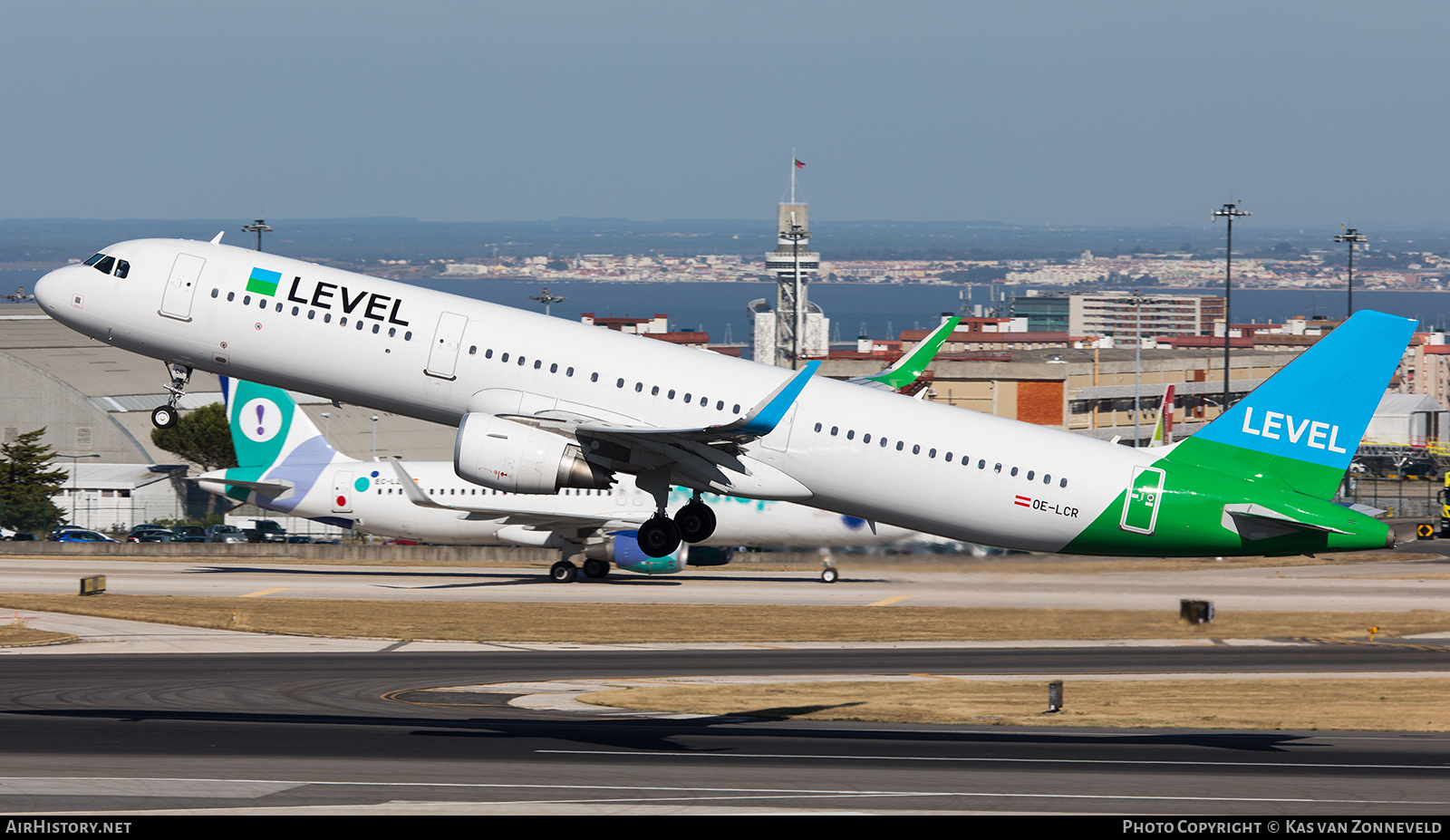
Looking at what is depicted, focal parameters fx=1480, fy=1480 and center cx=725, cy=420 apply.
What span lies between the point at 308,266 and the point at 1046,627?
3389 cm

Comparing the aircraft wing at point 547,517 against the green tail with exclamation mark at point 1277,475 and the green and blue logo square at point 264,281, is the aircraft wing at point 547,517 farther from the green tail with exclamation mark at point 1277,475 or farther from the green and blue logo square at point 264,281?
the green tail with exclamation mark at point 1277,475

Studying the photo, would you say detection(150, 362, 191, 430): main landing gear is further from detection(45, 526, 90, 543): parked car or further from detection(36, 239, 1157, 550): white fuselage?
detection(45, 526, 90, 543): parked car

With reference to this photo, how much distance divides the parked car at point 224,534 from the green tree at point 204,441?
16632 mm

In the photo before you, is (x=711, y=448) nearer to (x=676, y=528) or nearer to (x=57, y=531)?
(x=676, y=528)

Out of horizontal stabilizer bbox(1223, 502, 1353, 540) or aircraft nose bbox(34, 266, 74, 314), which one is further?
aircraft nose bbox(34, 266, 74, 314)

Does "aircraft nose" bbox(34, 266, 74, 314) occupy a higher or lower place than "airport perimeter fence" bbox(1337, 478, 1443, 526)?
higher

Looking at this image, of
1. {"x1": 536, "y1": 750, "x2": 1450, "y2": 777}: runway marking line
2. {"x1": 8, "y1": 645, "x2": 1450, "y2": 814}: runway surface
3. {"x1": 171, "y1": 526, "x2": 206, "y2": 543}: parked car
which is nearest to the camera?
{"x1": 8, "y1": 645, "x2": 1450, "y2": 814}: runway surface

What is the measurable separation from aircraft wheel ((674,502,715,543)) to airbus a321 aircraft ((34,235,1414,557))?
55 millimetres

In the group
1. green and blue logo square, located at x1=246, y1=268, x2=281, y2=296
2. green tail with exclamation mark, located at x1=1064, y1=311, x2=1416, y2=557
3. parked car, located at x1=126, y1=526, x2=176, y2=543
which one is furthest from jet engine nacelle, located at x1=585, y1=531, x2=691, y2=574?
parked car, located at x1=126, y1=526, x2=176, y2=543

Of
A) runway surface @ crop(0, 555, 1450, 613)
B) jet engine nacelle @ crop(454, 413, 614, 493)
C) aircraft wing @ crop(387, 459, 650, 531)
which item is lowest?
runway surface @ crop(0, 555, 1450, 613)

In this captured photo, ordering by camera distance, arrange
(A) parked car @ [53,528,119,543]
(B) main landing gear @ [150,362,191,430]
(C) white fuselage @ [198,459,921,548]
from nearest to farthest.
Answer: (B) main landing gear @ [150,362,191,430] → (C) white fuselage @ [198,459,921,548] → (A) parked car @ [53,528,119,543]

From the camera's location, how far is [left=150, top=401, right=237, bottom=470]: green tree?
111438 millimetres

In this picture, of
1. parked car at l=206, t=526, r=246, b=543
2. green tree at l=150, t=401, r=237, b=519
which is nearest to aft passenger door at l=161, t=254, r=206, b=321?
Answer: parked car at l=206, t=526, r=246, b=543

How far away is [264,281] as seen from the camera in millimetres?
35906
